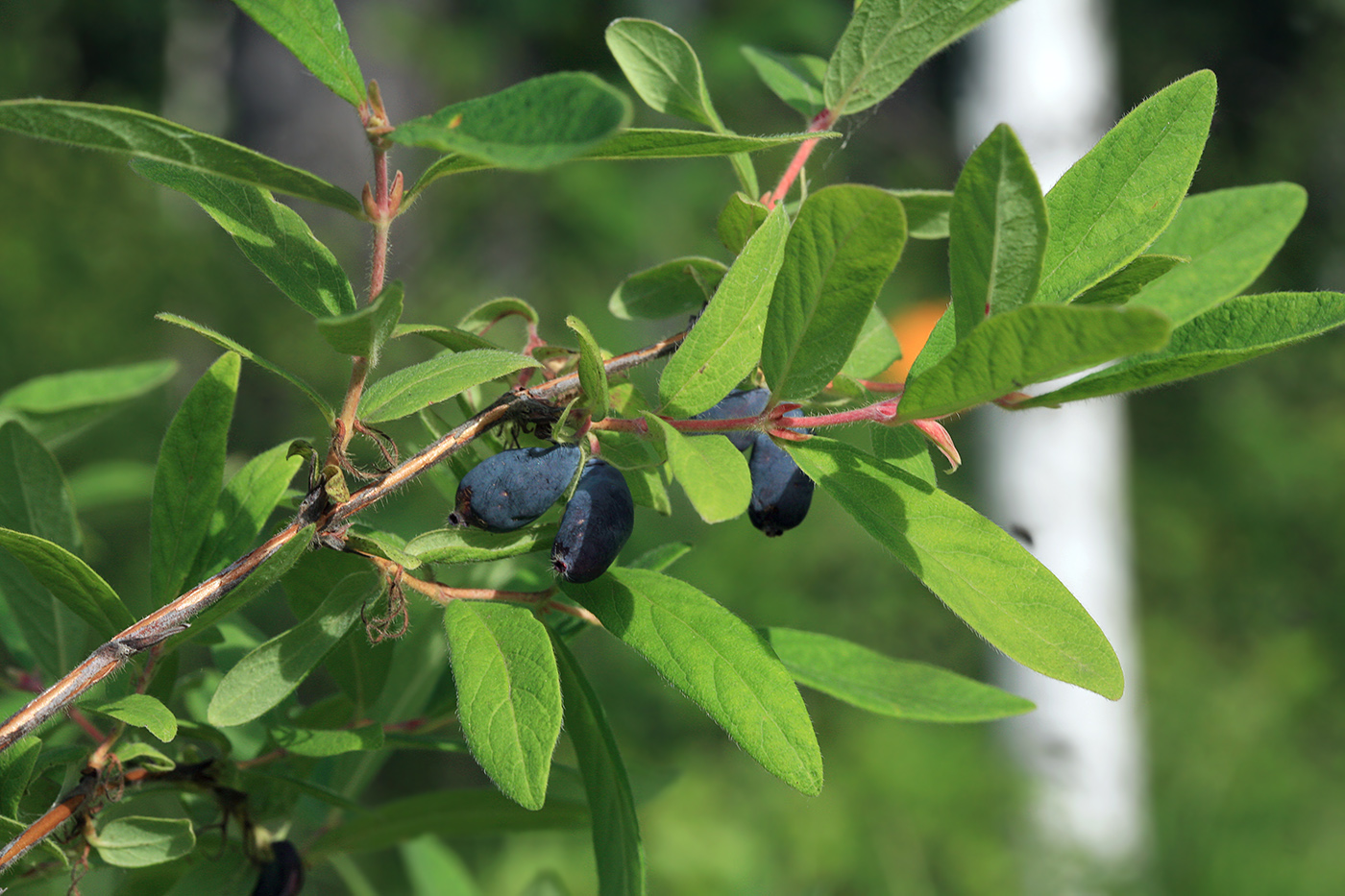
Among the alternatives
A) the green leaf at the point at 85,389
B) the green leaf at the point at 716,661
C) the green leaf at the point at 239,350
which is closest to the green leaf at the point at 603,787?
the green leaf at the point at 716,661

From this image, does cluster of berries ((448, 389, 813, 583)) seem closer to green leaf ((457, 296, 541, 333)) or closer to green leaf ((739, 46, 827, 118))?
green leaf ((457, 296, 541, 333))

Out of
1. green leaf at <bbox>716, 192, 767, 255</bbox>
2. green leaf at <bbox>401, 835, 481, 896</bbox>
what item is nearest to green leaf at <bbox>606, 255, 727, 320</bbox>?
green leaf at <bbox>716, 192, 767, 255</bbox>

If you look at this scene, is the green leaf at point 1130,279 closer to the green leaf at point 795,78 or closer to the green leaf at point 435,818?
the green leaf at point 795,78

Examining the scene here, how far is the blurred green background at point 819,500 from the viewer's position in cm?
235

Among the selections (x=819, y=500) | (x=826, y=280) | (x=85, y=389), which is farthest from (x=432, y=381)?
(x=819, y=500)

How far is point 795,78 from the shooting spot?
605 millimetres

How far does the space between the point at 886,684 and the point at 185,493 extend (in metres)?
0.36

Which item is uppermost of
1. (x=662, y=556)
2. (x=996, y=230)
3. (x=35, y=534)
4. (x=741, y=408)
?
(x=996, y=230)

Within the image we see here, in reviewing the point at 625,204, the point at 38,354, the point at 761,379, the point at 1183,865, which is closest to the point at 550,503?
the point at 761,379

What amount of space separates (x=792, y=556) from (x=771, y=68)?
9.41 ft

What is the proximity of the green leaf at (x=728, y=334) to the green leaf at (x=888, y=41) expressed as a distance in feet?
0.49

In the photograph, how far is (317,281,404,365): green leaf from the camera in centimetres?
35

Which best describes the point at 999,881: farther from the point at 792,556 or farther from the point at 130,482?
the point at 130,482

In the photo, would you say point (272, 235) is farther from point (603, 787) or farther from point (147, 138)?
point (603, 787)
